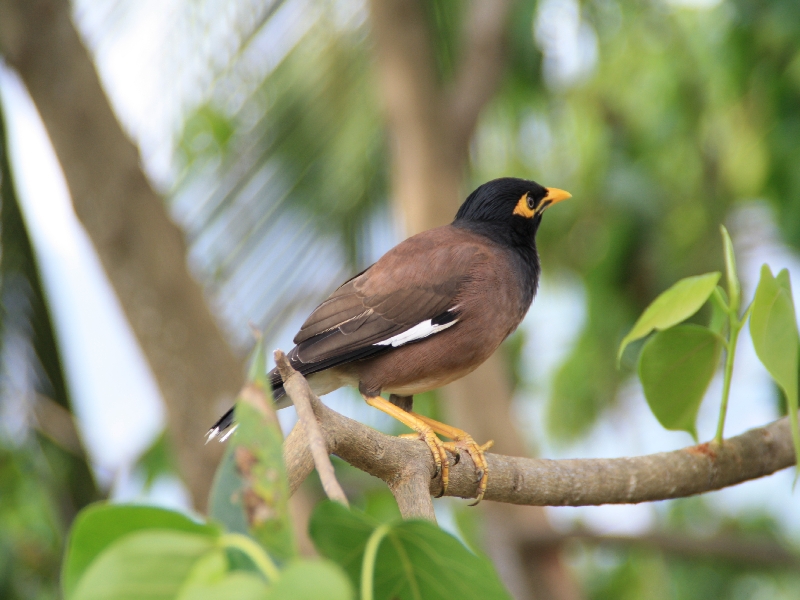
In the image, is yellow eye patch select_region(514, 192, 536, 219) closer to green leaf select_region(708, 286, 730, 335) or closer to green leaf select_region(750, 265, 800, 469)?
green leaf select_region(708, 286, 730, 335)

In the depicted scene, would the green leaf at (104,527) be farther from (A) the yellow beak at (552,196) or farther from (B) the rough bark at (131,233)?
(B) the rough bark at (131,233)

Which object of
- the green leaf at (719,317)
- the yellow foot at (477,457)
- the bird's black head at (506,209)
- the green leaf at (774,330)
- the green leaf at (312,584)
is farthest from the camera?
the bird's black head at (506,209)

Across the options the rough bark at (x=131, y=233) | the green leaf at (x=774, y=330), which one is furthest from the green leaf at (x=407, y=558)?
the rough bark at (x=131, y=233)

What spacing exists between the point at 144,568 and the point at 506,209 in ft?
7.11

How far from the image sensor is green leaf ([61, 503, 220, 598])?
0.75 m

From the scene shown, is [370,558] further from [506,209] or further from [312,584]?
[506,209]

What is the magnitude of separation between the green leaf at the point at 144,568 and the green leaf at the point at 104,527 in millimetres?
53

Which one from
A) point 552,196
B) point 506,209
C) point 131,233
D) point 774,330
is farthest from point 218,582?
point 131,233

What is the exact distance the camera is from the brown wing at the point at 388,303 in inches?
88.7

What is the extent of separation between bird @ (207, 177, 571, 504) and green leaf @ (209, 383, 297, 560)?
140cm

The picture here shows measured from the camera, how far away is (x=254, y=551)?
2.30ft

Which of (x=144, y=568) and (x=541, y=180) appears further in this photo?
(x=541, y=180)

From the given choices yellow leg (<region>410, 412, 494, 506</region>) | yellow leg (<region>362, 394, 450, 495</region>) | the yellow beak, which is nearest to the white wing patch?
yellow leg (<region>362, 394, 450, 495</region>)

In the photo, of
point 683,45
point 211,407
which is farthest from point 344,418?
point 683,45
